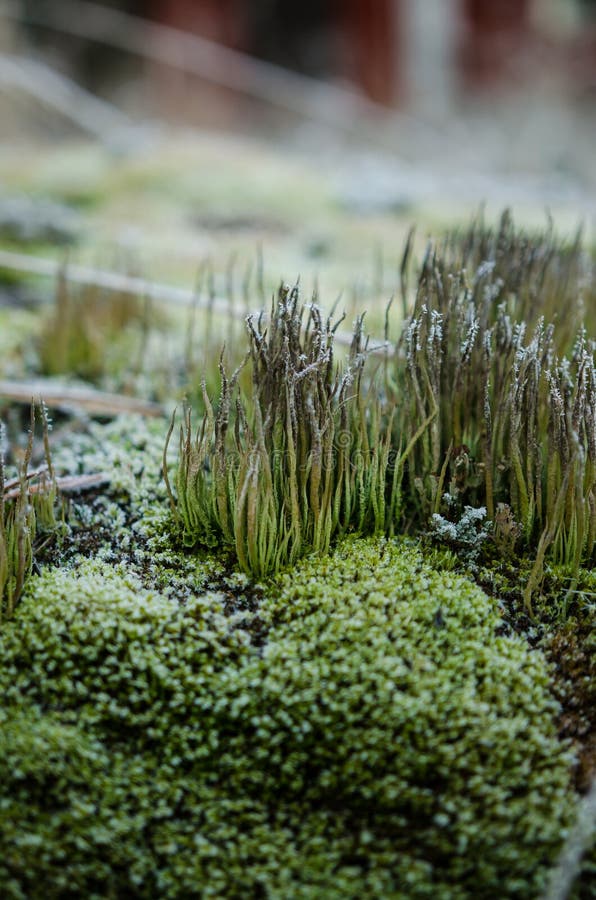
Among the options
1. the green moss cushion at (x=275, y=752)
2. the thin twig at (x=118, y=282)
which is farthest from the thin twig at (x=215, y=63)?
the green moss cushion at (x=275, y=752)

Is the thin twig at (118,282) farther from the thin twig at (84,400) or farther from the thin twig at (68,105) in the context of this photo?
the thin twig at (68,105)

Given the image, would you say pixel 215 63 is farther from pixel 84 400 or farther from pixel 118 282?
pixel 84 400

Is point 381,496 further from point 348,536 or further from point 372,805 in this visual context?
point 372,805

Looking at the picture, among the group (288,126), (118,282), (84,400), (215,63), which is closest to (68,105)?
(215,63)

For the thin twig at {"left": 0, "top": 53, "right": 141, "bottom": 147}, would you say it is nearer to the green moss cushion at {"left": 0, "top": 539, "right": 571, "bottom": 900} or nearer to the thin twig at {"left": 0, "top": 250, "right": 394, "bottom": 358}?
the thin twig at {"left": 0, "top": 250, "right": 394, "bottom": 358}

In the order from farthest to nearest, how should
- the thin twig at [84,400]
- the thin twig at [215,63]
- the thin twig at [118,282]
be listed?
the thin twig at [215,63] < the thin twig at [118,282] < the thin twig at [84,400]

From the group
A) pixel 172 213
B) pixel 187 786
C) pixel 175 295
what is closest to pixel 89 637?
pixel 187 786
